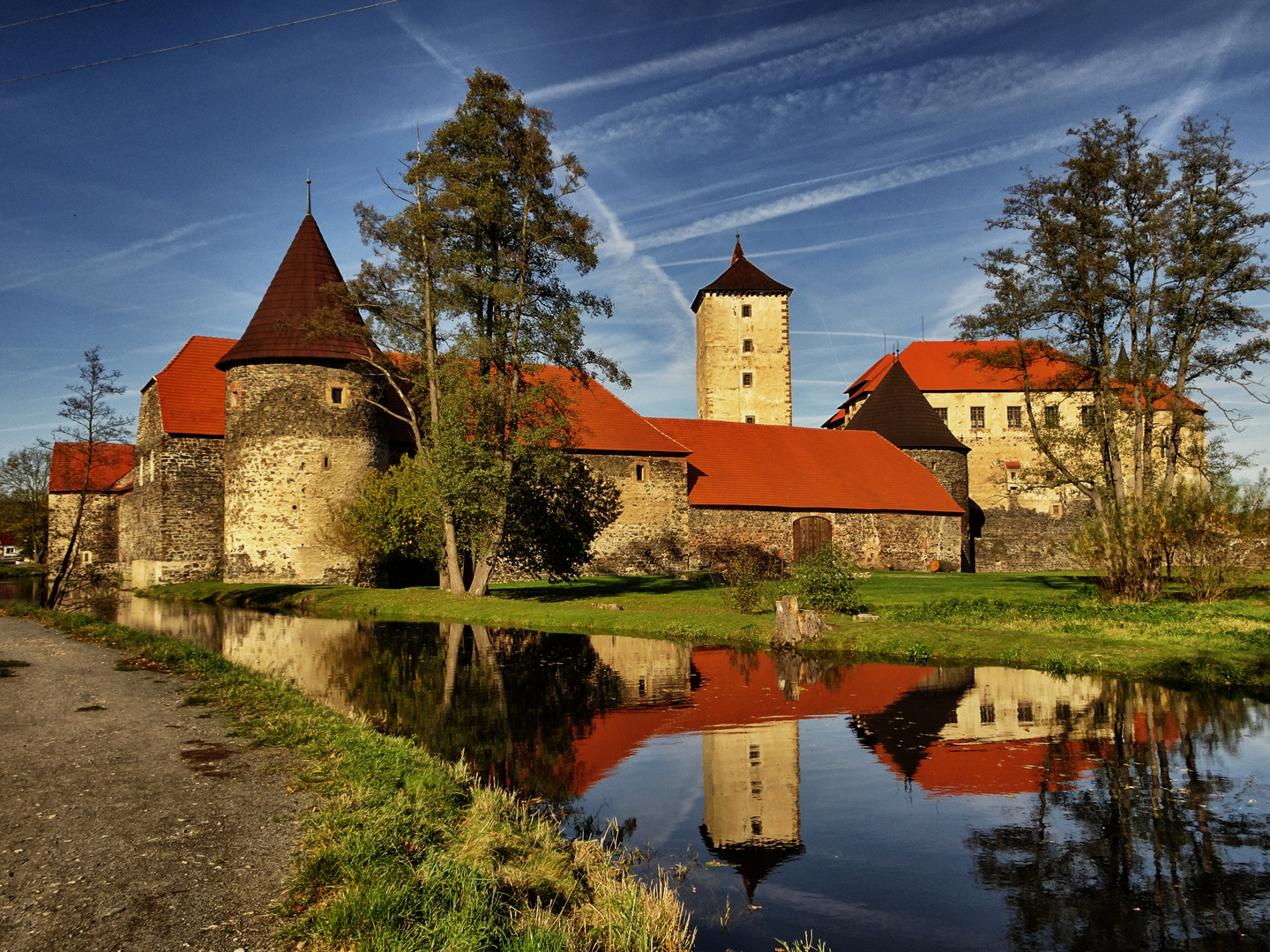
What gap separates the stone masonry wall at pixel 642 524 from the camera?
33.0 m

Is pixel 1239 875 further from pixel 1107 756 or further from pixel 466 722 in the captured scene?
pixel 466 722

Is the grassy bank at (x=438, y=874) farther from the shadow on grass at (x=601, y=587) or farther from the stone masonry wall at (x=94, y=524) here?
the stone masonry wall at (x=94, y=524)

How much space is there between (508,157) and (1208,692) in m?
19.1

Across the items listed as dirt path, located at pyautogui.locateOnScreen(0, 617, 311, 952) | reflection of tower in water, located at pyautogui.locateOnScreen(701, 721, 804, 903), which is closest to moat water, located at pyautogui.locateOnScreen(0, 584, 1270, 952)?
reflection of tower in water, located at pyautogui.locateOnScreen(701, 721, 804, 903)

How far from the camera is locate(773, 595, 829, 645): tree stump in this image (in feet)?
50.8

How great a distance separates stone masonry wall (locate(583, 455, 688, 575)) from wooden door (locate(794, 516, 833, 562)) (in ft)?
15.1

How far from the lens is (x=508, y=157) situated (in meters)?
22.5

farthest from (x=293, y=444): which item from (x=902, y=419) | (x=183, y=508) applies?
(x=902, y=419)

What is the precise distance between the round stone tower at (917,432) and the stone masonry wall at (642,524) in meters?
13.0

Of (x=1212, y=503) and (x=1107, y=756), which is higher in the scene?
(x=1212, y=503)

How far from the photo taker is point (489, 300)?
23781mm

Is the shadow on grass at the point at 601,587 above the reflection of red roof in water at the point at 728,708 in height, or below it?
above

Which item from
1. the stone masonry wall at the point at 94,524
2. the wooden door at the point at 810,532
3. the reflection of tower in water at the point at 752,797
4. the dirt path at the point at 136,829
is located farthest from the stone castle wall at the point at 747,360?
the dirt path at the point at 136,829

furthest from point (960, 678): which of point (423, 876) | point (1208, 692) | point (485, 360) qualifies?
point (485, 360)
